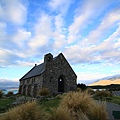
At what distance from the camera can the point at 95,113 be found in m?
5.55

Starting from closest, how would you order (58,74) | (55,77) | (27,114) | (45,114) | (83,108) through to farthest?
(27,114)
(45,114)
(83,108)
(55,77)
(58,74)

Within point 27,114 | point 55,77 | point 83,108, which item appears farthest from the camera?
point 55,77

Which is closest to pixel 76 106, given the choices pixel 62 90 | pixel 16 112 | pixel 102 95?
pixel 16 112

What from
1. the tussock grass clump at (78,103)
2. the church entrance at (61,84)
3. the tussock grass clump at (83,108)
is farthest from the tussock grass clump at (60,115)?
the church entrance at (61,84)

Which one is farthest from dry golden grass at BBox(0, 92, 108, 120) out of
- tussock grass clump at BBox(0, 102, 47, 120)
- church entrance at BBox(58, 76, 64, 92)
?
church entrance at BBox(58, 76, 64, 92)

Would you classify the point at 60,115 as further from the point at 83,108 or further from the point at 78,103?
the point at 83,108

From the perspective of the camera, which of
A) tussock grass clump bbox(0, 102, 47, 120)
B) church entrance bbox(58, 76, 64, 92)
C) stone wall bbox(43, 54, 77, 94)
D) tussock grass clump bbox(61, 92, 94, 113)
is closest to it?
tussock grass clump bbox(0, 102, 47, 120)

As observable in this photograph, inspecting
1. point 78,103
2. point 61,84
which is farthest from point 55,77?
point 78,103

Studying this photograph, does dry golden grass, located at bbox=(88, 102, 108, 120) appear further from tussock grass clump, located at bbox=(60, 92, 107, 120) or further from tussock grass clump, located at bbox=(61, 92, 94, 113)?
tussock grass clump, located at bbox=(61, 92, 94, 113)

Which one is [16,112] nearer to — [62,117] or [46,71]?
[62,117]

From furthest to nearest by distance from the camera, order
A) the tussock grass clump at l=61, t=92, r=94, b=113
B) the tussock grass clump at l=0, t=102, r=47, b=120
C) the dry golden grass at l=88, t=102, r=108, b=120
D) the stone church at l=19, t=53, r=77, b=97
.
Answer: the stone church at l=19, t=53, r=77, b=97, the tussock grass clump at l=61, t=92, r=94, b=113, the dry golden grass at l=88, t=102, r=108, b=120, the tussock grass clump at l=0, t=102, r=47, b=120

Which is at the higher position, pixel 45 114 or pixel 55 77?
pixel 55 77

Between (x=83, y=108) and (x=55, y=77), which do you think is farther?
(x=55, y=77)

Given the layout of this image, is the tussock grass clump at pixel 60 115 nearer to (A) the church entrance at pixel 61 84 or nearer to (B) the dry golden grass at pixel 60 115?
(B) the dry golden grass at pixel 60 115
